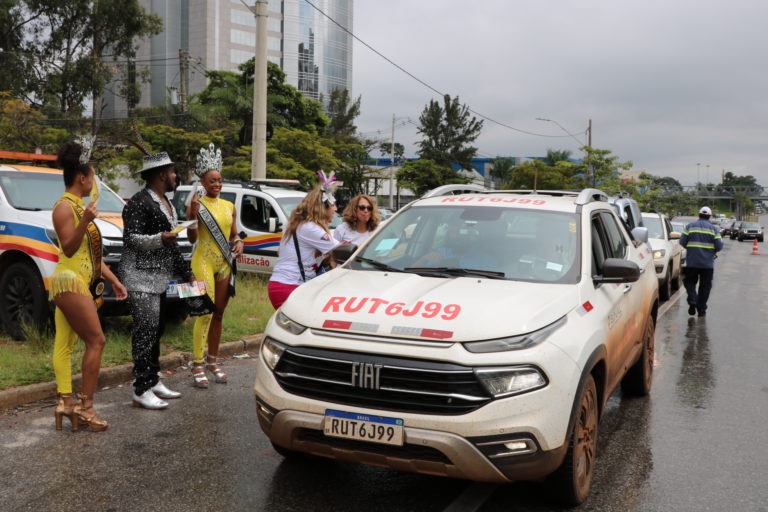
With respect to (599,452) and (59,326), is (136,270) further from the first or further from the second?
(599,452)

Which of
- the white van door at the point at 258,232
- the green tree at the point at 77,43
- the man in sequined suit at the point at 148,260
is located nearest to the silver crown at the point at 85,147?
the man in sequined suit at the point at 148,260

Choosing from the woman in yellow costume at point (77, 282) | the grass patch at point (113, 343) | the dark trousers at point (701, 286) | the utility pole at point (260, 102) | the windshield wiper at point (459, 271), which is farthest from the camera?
the utility pole at point (260, 102)

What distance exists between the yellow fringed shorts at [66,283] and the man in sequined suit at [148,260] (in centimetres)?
54

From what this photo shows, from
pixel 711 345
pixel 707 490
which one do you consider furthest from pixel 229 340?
pixel 711 345

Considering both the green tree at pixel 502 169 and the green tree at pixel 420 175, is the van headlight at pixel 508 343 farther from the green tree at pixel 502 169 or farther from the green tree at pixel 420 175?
the green tree at pixel 502 169

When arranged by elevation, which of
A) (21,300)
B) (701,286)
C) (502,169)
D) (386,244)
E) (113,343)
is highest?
(502,169)

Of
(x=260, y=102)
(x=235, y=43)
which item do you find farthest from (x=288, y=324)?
(x=235, y=43)

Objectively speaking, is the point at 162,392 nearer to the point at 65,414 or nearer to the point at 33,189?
the point at 65,414

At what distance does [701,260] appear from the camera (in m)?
11.7

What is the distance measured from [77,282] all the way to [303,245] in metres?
1.95

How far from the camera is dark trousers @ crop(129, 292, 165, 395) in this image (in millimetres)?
5527

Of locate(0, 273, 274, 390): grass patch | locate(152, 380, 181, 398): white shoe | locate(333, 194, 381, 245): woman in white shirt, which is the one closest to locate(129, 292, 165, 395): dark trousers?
locate(152, 380, 181, 398): white shoe

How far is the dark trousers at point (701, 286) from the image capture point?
11594mm

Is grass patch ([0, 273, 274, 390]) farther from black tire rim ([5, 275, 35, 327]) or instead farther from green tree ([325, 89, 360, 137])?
green tree ([325, 89, 360, 137])
